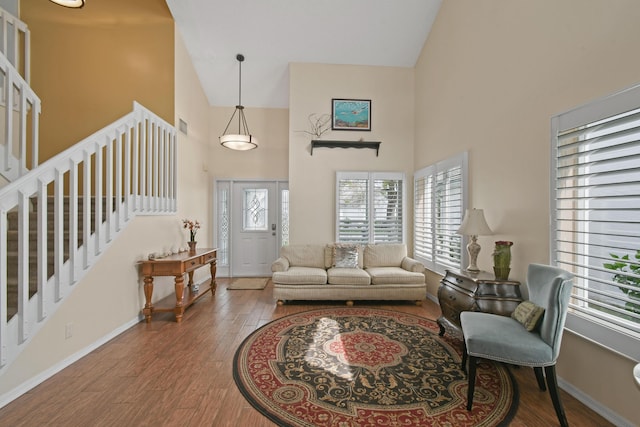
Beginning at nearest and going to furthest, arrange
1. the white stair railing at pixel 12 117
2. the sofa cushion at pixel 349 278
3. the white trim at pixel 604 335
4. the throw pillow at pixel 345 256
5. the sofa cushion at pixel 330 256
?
the white trim at pixel 604 335
the white stair railing at pixel 12 117
the sofa cushion at pixel 349 278
the throw pillow at pixel 345 256
the sofa cushion at pixel 330 256

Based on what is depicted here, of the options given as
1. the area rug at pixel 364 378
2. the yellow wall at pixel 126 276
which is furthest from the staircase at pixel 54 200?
the area rug at pixel 364 378

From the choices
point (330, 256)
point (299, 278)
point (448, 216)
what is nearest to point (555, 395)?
point (448, 216)

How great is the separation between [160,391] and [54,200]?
1895 millimetres

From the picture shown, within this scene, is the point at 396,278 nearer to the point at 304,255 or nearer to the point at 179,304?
the point at 304,255

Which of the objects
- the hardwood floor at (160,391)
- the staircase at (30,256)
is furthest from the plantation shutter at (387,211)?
the staircase at (30,256)

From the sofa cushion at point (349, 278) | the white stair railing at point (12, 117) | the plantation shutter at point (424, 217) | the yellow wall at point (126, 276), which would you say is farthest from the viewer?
the plantation shutter at point (424, 217)

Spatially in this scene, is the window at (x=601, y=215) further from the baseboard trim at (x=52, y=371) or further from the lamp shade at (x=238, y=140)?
the baseboard trim at (x=52, y=371)

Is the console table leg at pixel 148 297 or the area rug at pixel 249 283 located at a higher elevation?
the console table leg at pixel 148 297

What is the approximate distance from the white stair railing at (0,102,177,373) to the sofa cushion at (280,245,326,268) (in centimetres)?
194

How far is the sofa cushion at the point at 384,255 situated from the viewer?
4684 millimetres

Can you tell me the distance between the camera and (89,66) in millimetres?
4160

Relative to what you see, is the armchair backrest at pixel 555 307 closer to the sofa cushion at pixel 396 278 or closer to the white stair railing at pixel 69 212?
the sofa cushion at pixel 396 278

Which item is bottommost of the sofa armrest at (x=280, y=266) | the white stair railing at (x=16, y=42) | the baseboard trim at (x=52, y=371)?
the baseboard trim at (x=52, y=371)

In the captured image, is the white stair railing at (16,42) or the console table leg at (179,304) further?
the white stair railing at (16,42)
